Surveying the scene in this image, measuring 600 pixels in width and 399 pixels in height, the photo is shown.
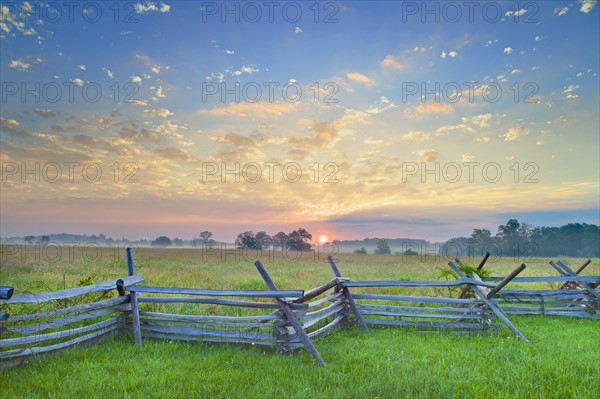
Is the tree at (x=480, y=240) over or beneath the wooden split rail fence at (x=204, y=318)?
beneath

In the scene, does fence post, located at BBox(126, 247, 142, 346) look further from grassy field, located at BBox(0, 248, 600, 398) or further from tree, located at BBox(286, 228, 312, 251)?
tree, located at BBox(286, 228, 312, 251)

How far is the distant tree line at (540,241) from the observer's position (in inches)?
2953

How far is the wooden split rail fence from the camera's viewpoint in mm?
6359

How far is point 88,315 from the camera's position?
23.0ft

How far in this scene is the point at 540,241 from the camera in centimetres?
7800

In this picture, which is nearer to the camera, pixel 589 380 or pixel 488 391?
pixel 488 391

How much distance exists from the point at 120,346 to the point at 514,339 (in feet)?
24.9

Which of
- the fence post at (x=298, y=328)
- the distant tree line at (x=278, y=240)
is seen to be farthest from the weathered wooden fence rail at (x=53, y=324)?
the distant tree line at (x=278, y=240)

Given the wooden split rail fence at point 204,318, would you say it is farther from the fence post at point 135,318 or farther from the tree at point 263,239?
the tree at point 263,239

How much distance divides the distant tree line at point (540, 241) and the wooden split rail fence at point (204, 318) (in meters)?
68.0

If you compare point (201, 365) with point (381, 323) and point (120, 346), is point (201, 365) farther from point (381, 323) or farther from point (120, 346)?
point (381, 323)

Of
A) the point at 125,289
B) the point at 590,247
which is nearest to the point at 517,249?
the point at 590,247

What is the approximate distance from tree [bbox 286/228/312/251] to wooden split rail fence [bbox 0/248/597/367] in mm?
71015

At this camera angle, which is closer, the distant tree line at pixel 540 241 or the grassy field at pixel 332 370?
the grassy field at pixel 332 370
